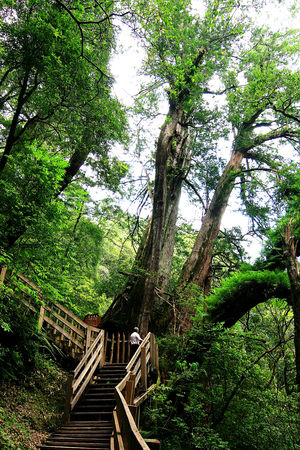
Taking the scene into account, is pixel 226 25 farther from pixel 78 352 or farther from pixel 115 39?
pixel 78 352

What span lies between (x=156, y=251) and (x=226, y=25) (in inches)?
324

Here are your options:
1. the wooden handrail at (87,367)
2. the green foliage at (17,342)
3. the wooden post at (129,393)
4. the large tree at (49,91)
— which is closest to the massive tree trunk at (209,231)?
the wooden handrail at (87,367)

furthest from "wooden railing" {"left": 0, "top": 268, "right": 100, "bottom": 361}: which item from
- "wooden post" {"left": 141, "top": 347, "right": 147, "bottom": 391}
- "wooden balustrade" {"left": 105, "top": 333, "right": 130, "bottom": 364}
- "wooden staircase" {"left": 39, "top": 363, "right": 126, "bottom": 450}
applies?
"wooden post" {"left": 141, "top": 347, "right": 147, "bottom": 391}

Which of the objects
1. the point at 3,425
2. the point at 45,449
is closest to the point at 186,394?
the point at 45,449

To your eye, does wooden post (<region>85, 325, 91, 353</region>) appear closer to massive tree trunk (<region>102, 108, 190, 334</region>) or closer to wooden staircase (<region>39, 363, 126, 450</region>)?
wooden staircase (<region>39, 363, 126, 450</region>)

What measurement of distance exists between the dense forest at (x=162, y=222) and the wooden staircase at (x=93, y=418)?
60 centimetres

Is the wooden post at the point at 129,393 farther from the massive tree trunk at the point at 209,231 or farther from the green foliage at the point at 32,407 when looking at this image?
the massive tree trunk at the point at 209,231

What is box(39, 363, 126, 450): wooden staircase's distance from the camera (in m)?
5.16

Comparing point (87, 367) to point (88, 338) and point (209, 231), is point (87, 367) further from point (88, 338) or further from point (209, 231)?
point (209, 231)

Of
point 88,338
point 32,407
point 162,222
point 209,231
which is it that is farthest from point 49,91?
point 209,231

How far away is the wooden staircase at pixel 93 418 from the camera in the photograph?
16.9 feet

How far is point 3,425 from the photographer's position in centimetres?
514

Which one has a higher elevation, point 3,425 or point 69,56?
point 69,56

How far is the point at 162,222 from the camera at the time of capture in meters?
9.27
